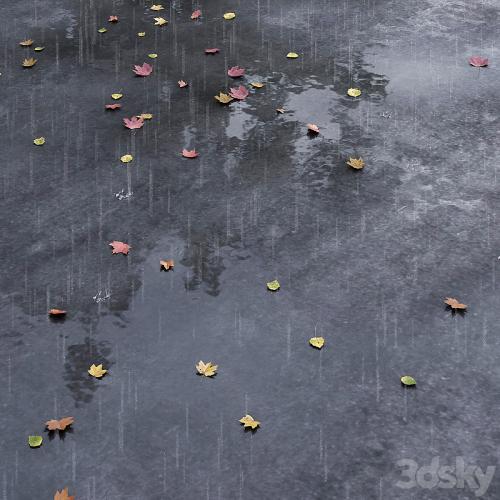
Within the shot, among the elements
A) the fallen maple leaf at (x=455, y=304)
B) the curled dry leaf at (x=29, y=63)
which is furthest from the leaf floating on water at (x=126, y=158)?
the fallen maple leaf at (x=455, y=304)

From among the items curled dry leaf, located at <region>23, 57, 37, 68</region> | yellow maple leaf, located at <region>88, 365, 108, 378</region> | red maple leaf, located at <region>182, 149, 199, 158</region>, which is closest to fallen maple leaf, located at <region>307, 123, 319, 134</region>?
red maple leaf, located at <region>182, 149, 199, 158</region>

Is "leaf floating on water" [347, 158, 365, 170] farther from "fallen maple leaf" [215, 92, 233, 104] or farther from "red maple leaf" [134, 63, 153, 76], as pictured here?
"red maple leaf" [134, 63, 153, 76]

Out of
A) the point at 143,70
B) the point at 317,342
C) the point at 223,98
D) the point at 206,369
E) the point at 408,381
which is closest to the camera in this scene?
the point at 408,381

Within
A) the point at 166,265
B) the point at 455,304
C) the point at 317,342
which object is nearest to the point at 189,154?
the point at 166,265

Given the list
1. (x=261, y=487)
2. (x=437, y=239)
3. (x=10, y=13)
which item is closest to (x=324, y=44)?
(x=437, y=239)

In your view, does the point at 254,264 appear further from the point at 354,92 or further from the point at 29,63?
the point at 29,63
